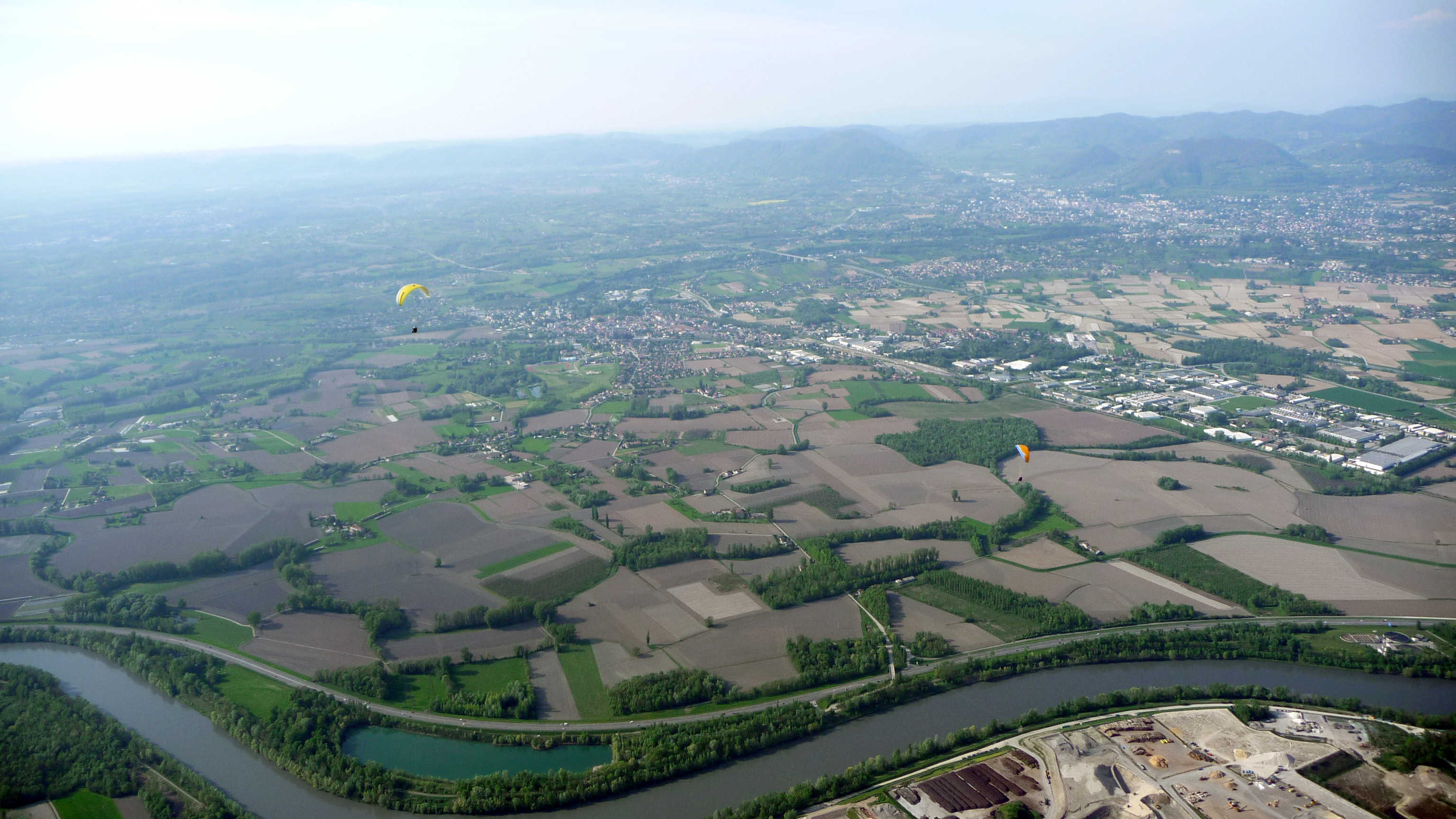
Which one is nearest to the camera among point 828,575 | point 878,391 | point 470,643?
point 470,643

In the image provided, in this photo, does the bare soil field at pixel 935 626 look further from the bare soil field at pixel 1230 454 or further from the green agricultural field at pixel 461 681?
the bare soil field at pixel 1230 454

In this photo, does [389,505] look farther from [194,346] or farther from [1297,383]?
[1297,383]

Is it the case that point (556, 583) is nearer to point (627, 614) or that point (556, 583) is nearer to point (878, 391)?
point (627, 614)

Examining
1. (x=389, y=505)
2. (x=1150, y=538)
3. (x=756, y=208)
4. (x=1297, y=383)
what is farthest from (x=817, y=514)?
(x=756, y=208)

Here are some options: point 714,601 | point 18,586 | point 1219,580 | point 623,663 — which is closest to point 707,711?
point 623,663

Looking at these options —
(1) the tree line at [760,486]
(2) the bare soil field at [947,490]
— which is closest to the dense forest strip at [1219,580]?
(2) the bare soil field at [947,490]

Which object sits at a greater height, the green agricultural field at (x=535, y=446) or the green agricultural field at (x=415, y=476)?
the green agricultural field at (x=535, y=446)

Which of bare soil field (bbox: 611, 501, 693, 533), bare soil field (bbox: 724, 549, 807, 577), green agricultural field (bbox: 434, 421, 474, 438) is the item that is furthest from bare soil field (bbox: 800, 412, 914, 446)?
green agricultural field (bbox: 434, 421, 474, 438)
